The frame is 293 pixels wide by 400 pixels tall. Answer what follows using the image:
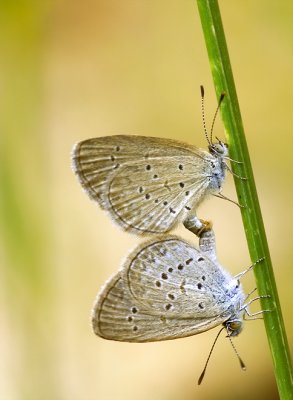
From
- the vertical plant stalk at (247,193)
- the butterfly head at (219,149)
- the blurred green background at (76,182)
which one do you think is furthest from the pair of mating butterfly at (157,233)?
the blurred green background at (76,182)

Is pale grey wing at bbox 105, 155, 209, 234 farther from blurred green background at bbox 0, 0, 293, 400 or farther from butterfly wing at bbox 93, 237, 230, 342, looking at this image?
blurred green background at bbox 0, 0, 293, 400

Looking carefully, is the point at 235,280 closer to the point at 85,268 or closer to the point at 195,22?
the point at 85,268

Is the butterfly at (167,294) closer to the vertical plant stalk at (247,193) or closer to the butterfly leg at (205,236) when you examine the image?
the butterfly leg at (205,236)

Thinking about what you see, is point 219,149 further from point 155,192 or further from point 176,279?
point 176,279

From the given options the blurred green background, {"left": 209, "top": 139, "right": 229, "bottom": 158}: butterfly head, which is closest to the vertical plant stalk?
{"left": 209, "top": 139, "right": 229, "bottom": 158}: butterfly head

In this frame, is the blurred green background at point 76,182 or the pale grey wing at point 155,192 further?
the blurred green background at point 76,182

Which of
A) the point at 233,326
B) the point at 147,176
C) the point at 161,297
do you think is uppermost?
the point at 147,176

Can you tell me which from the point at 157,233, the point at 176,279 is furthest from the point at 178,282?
the point at 157,233

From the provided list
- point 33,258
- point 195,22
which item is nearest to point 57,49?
point 195,22
